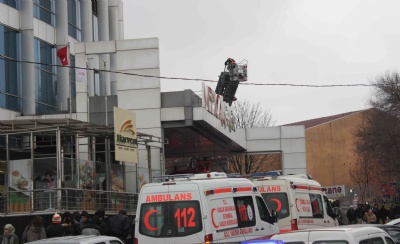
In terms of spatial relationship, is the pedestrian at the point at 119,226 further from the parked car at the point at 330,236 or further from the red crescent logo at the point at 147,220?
the parked car at the point at 330,236

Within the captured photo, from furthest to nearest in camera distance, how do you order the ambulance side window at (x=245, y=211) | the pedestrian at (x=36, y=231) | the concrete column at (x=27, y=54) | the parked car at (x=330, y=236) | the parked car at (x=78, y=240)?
the concrete column at (x=27, y=54), the pedestrian at (x=36, y=231), the ambulance side window at (x=245, y=211), the parked car at (x=78, y=240), the parked car at (x=330, y=236)

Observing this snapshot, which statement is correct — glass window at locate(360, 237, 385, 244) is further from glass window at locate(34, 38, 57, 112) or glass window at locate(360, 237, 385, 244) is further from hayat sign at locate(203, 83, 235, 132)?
glass window at locate(34, 38, 57, 112)

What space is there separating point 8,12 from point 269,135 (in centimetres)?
1715

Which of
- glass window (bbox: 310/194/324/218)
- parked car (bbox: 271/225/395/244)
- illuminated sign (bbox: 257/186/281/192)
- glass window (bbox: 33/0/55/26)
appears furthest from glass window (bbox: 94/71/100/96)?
parked car (bbox: 271/225/395/244)

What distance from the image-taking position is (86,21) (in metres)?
42.4

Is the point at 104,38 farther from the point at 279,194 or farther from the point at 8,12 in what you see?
the point at 279,194

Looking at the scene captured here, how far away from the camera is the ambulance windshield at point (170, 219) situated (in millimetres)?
14930

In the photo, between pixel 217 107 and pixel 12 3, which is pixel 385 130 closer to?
pixel 217 107

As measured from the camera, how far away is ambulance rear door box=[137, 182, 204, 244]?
1488 cm

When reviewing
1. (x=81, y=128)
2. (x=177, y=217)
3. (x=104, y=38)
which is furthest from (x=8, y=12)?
(x=177, y=217)

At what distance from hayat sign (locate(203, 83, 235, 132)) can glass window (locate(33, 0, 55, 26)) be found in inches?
371

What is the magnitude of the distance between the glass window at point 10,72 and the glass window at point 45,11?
230 cm

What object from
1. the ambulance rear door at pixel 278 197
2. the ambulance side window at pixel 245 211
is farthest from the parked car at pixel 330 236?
the ambulance rear door at pixel 278 197

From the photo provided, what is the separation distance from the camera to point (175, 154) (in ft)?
150
